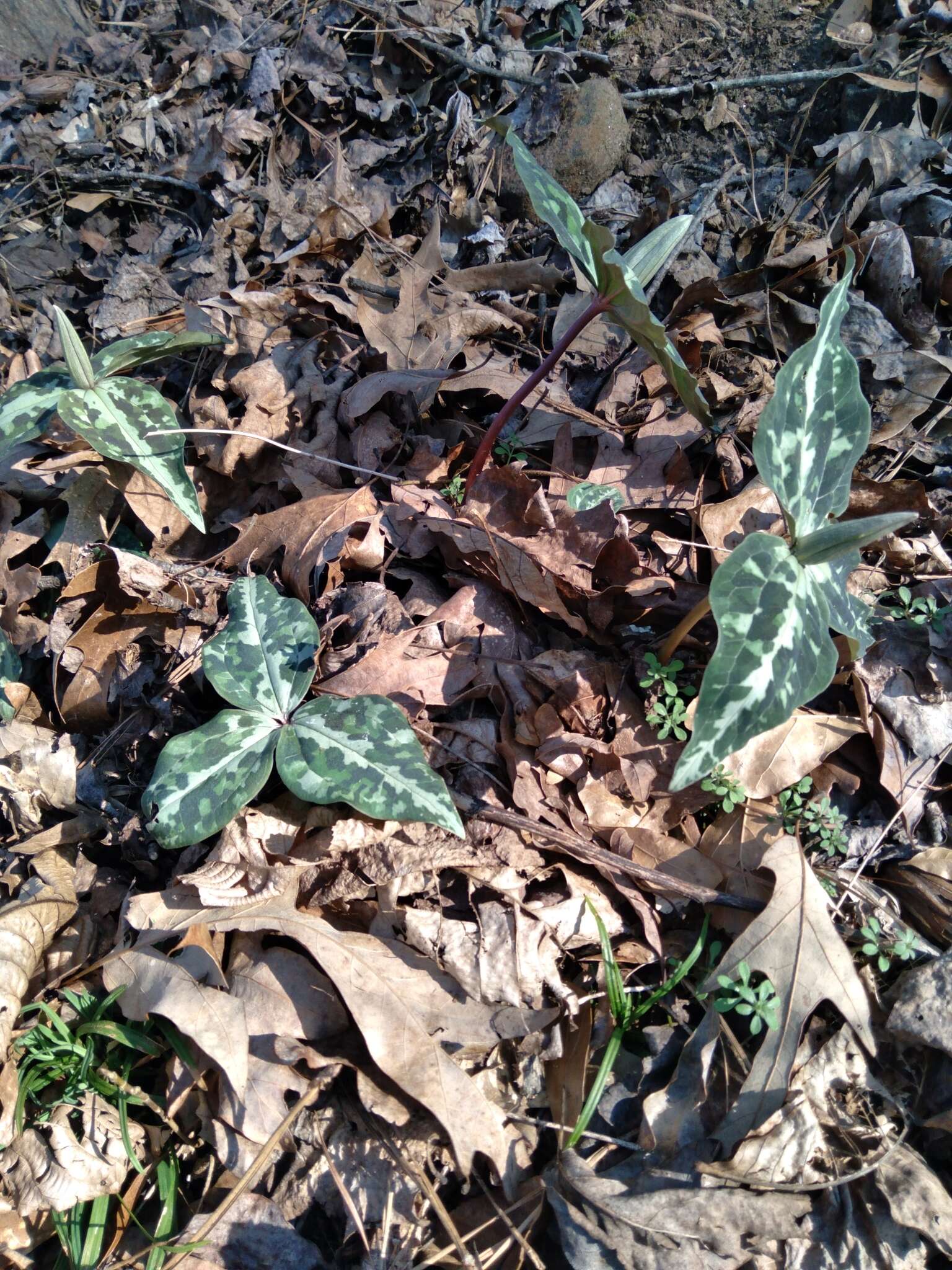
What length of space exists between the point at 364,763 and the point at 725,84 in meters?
2.87

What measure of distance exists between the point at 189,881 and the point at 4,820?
640 millimetres

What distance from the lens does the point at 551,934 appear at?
168 cm

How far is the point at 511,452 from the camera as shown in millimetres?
2248

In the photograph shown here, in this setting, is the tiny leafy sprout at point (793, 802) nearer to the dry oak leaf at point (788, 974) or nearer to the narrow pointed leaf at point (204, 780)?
the dry oak leaf at point (788, 974)

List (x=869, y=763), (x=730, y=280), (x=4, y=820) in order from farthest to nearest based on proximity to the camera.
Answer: (x=730, y=280)
(x=4, y=820)
(x=869, y=763)

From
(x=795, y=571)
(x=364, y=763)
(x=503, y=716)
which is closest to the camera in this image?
(x=795, y=571)

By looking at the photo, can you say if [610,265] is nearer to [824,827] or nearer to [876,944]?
[824,827]

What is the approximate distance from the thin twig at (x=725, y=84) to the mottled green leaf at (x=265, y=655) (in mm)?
2453

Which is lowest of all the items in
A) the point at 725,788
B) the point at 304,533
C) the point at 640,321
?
the point at 725,788

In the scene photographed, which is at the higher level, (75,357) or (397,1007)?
(75,357)

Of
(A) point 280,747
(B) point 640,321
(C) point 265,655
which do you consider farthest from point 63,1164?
(B) point 640,321

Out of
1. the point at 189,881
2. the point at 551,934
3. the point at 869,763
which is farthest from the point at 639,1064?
the point at 189,881

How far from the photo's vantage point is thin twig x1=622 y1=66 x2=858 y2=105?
9.17 ft

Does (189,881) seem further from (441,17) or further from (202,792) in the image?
(441,17)
